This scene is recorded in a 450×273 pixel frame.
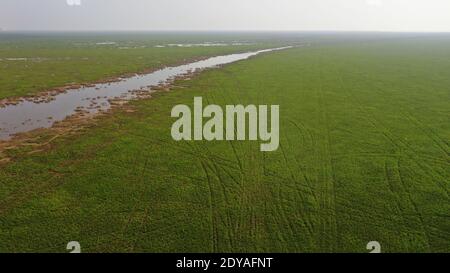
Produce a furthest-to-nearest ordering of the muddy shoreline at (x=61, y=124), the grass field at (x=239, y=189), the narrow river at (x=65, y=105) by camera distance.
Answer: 1. the narrow river at (x=65, y=105)
2. the muddy shoreline at (x=61, y=124)
3. the grass field at (x=239, y=189)

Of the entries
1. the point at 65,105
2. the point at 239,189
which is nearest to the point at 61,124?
the point at 65,105

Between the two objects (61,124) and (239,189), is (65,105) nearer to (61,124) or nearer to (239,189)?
(61,124)

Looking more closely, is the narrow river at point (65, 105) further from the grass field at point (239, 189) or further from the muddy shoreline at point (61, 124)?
the grass field at point (239, 189)

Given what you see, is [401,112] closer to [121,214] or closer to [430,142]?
[430,142]

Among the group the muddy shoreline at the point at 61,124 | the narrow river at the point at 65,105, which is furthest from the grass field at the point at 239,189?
the narrow river at the point at 65,105

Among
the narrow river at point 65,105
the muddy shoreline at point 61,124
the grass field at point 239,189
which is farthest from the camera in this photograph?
the narrow river at point 65,105

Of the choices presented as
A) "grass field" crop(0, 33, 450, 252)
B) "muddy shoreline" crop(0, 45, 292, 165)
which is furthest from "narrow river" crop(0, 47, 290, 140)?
"grass field" crop(0, 33, 450, 252)
